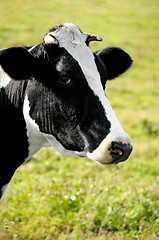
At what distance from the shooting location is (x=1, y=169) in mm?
3367

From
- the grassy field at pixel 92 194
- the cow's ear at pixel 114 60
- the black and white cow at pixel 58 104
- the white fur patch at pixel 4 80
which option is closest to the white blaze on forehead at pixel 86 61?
the black and white cow at pixel 58 104

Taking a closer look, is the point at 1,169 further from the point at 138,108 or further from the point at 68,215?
the point at 138,108

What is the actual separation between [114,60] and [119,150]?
143cm

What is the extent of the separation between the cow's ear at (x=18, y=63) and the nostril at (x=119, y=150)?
99 centimetres

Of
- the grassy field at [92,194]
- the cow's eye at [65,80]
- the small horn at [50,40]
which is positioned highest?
the small horn at [50,40]

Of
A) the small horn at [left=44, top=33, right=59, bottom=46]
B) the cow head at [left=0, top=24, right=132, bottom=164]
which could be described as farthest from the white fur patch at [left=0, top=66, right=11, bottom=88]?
the small horn at [left=44, top=33, right=59, bottom=46]

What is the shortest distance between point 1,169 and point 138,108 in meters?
7.75

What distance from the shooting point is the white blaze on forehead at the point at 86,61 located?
271cm

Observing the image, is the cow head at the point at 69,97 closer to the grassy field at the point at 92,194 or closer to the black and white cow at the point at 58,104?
the black and white cow at the point at 58,104

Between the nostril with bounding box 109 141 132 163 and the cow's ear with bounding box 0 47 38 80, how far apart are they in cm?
99

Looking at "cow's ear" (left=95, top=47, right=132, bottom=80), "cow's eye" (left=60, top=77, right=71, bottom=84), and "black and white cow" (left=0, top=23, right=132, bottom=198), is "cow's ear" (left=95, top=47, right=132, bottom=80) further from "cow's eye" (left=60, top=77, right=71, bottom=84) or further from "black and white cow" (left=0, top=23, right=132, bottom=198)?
"cow's eye" (left=60, top=77, right=71, bottom=84)

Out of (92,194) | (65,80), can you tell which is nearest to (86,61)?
(65,80)

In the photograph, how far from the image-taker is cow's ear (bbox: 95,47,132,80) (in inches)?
143

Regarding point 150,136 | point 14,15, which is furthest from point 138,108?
point 14,15
